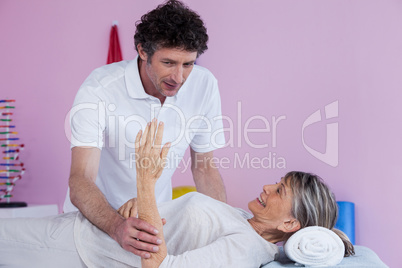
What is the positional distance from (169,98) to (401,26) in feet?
5.26

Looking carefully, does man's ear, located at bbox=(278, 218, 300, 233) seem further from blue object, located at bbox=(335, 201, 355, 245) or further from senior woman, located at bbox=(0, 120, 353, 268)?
blue object, located at bbox=(335, 201, 355, 245)

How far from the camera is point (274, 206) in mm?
1801

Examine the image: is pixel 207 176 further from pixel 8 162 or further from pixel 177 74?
pixel 8 162

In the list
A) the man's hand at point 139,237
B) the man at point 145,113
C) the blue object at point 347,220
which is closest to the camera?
the man's hand at point 139,237

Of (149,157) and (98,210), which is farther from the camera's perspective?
(98,210)

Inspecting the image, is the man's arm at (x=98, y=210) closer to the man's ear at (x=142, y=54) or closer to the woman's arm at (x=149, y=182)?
the woman's arm at (x=149, y=182)

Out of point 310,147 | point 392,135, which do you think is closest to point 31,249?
point 310,147

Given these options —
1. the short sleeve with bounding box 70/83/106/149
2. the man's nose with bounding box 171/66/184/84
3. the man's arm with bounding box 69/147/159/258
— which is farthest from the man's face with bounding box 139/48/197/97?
the man's arm with bounding box 69/147/159/258

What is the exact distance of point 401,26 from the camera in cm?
286

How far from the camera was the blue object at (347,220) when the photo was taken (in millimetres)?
2783

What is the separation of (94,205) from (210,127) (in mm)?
800

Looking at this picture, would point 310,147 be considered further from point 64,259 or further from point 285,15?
point 64,259

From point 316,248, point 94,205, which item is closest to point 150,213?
point 94,205

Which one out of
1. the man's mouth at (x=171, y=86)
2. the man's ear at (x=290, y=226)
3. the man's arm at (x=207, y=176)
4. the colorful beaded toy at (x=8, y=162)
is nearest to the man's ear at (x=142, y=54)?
the man's mouth at (x=171, y=86)
